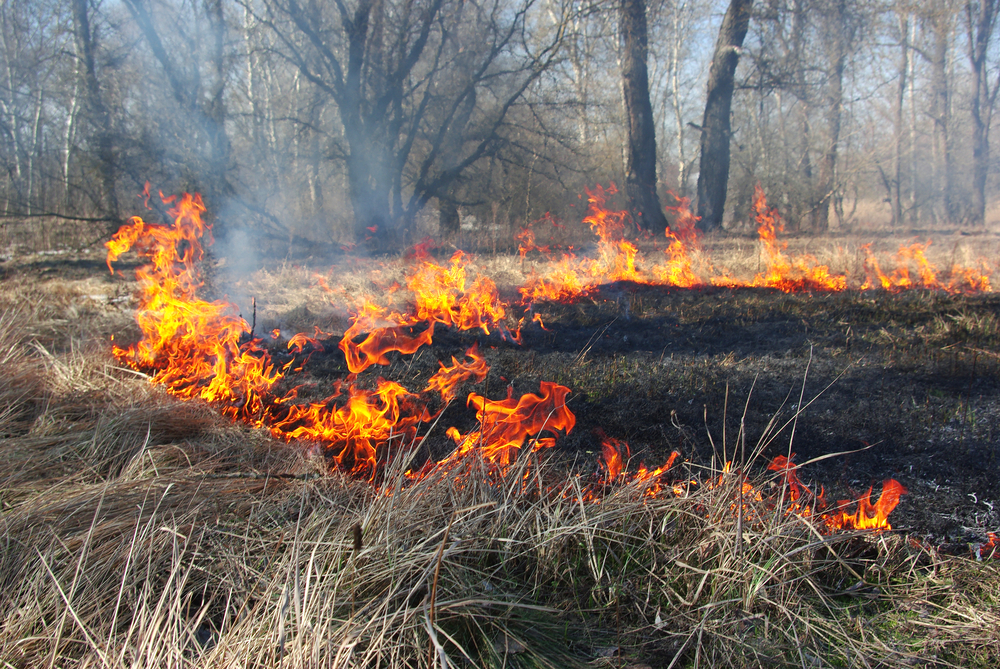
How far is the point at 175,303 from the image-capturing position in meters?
5.35

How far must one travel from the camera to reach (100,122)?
1217cm

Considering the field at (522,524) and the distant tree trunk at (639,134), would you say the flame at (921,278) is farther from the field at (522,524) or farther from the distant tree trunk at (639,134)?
the distant tree trunk at (639,134)

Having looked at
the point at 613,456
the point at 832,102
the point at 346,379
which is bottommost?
the point at 613,456

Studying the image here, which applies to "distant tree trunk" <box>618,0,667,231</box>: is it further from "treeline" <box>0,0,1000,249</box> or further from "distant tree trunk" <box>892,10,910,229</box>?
"distant tree trunk" <box>892,10,910,229</box>

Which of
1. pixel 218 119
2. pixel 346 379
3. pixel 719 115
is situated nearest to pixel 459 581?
pixel 346 379

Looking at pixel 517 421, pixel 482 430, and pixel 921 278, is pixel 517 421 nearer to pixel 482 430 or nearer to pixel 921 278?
pixel 482 430

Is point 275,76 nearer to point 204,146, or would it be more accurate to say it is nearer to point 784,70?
point 204,146

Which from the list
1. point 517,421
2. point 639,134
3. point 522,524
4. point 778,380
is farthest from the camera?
point 639,134

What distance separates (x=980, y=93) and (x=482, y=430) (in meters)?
29.6

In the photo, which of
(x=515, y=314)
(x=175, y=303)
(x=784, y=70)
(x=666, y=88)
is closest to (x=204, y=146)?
(x=175, y=303)

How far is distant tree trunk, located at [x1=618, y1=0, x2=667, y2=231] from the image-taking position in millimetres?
12688

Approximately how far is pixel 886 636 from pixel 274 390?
13.5 ft

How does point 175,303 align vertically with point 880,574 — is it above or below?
above

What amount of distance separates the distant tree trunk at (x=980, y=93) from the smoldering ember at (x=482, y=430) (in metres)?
12.4
